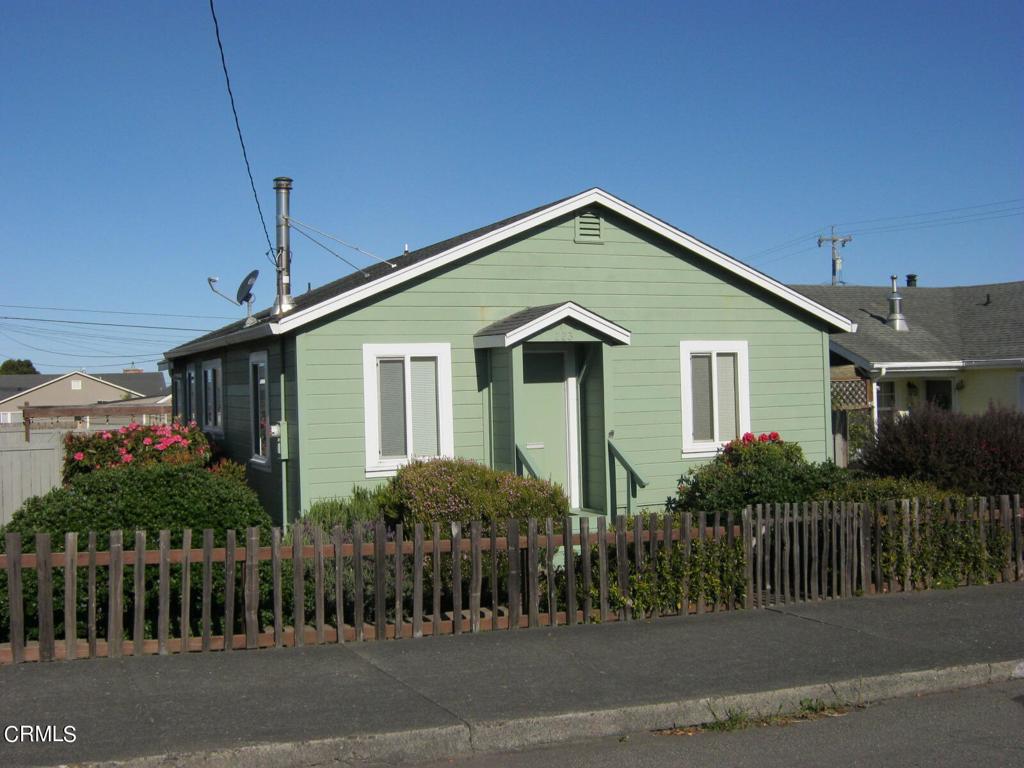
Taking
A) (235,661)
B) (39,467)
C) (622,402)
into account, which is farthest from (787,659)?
(39,467)

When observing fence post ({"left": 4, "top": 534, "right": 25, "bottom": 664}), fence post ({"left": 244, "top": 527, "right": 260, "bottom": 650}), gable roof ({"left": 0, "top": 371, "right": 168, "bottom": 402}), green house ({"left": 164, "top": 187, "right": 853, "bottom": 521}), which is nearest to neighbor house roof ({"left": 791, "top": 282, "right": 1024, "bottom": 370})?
green house ({"left": 164, "top": 187, "right": 853, "bottom": 521})

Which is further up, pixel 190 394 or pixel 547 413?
pixel 190 394

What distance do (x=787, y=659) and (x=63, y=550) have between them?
5.56 meters

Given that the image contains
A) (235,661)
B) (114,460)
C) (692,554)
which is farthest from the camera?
(114,460)

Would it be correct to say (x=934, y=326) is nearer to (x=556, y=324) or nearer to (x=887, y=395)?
(x=887, y=395)

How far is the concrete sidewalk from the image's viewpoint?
582 cm

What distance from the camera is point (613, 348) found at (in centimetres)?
1364

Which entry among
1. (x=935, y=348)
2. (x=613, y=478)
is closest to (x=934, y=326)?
(x=935, y=348)

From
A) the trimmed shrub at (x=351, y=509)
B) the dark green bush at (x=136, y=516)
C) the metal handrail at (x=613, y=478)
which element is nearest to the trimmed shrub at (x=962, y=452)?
the metal handrail at (x=613, y=478)

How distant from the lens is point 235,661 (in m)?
7.43

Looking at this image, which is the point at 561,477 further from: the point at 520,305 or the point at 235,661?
the point at 235,661

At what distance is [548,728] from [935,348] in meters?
19.2

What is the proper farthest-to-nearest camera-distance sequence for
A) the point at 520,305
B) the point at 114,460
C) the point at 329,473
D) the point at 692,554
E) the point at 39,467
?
the point at 39,467
the point at 114,460
the point at 520,305
the point at 329,473
the point at 692,554

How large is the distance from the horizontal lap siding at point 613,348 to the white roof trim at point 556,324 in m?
0.30
